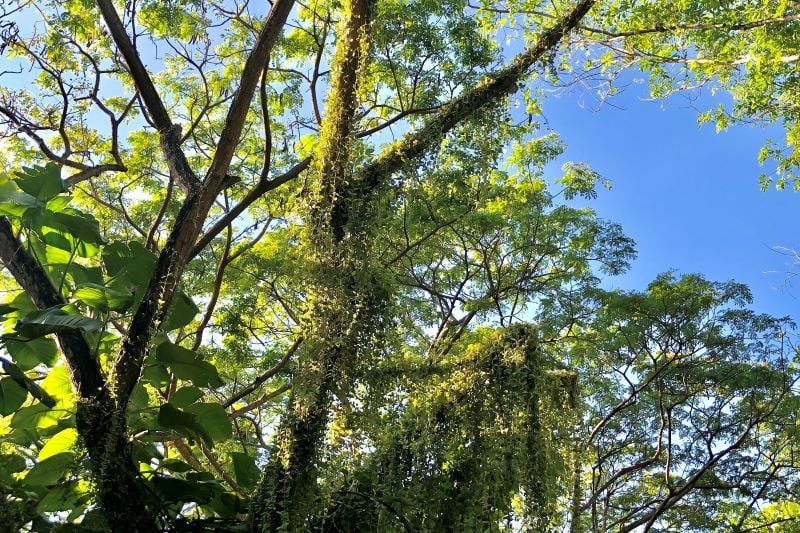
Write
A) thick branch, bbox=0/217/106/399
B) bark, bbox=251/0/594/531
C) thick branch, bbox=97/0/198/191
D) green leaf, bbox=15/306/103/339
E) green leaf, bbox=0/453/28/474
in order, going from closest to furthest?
green leaf, bbox=15/306/103/339, bark, bbox=251/0/594/531, thick branch, bbox=0/217/106/399, green leaf, bbox=0/453/28/474, thick branch, bbox=97/0/198/191

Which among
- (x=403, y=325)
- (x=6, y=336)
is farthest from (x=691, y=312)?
(x=6, y=336)

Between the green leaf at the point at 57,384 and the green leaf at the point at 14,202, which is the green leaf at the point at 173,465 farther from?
the green leaf at the point at 14,202

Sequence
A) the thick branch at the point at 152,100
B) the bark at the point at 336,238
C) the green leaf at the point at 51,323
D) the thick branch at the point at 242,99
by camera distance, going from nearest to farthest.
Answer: the green leaf at the point at 51,323
the bark at the point at 336,238
the thick branch at the point at 242,99
the thick branch at the point at 152,100

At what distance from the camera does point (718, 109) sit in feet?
20.1

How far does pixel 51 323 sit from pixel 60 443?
59cm

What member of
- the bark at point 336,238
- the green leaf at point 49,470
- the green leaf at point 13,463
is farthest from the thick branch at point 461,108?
the green leaf at point 13,463

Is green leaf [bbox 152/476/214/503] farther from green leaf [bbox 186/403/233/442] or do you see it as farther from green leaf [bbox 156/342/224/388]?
green leaf [bbox 156/342/224/388]

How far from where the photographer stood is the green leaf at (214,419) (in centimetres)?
207

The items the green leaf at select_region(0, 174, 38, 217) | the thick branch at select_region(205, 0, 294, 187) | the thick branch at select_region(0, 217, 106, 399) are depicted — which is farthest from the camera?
the thick branch at select_region(205, 0, 294, 187)

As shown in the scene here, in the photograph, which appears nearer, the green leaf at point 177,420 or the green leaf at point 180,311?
the green leaf at point 177,420

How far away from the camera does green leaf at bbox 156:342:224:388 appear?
6.50 ft

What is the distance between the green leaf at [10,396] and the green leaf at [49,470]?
0.28 m

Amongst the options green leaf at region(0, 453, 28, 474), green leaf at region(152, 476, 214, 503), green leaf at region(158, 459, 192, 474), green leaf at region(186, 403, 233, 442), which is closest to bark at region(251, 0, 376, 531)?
green leaf at region(152, 476, 214, 503)

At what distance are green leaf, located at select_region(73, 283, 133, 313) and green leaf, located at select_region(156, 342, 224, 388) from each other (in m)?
0.18
